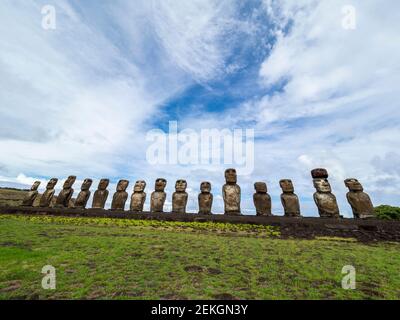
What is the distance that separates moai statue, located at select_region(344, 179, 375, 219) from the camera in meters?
13.2

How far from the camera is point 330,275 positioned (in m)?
4.81

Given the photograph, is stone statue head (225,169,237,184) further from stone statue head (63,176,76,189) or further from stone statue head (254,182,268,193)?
stone statue head (63,176,76,189)

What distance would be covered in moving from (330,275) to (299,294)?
Result: 1343 millimetres

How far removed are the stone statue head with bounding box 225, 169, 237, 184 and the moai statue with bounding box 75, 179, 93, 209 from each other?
1011 centimetres

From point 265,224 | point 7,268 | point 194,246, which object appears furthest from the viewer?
point 265,224

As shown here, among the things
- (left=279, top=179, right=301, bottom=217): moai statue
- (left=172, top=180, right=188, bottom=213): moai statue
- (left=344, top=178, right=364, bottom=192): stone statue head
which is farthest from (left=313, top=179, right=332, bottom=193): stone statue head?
(left=172, top=180, right=188, bottom=213): moai statue

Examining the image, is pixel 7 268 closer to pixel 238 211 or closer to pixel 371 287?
pixel 371 287

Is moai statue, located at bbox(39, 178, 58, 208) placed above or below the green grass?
above

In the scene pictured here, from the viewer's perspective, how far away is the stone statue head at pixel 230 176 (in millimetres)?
15883

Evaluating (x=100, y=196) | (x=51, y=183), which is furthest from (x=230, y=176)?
(x=51, y=183)

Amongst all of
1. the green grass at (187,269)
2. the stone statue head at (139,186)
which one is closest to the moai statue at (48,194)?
the stone statue head at (139,186)

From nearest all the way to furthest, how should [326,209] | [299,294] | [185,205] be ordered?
[299,294] → [326,209] → [185,205]

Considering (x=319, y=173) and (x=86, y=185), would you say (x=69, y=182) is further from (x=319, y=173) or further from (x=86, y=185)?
(x=319, y=173)
